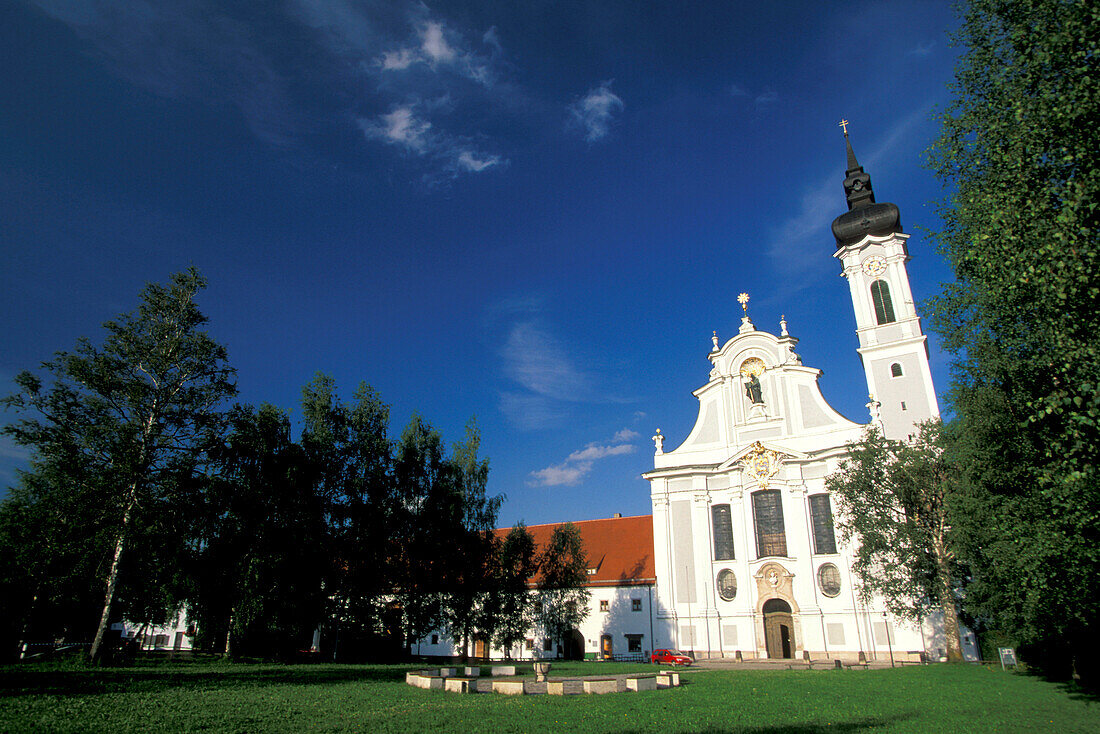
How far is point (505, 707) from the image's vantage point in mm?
12289

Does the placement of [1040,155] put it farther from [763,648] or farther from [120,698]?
[763,648]

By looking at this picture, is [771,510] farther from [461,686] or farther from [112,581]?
[112,581]

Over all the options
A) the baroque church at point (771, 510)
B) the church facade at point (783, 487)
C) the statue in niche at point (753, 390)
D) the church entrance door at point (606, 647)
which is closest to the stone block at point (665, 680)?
the baroque church at point (771, 510)

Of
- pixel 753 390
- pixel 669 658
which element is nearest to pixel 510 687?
pixel 669 658

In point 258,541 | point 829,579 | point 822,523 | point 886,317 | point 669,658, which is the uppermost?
point 886,317

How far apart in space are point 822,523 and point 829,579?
303cm

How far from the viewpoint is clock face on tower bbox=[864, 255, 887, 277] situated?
3838cm

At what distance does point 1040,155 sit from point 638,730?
11959mm

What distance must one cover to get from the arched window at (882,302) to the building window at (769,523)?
1268cm

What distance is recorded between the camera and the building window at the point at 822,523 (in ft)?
112

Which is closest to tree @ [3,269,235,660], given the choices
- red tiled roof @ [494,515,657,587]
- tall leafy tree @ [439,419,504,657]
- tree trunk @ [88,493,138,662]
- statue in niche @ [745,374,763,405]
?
tree trunk @ [88,493,138,662]

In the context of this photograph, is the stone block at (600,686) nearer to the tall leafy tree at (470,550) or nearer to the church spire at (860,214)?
the tall leafy tree at (470,550)

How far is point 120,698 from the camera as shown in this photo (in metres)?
12.5

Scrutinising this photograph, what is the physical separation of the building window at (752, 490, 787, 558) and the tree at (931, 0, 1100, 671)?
770 inches
